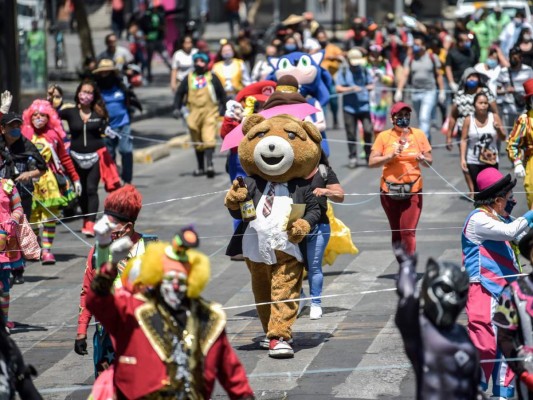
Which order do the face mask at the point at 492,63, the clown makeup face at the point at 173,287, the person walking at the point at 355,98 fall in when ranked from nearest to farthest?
the clown makeup face at the point at 173,287
the person walking at the point at 355,98
the face mask at the point at 492,63

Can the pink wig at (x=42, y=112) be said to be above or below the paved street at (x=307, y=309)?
above

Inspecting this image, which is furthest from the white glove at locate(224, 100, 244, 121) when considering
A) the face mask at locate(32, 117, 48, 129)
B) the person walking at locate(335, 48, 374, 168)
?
the person walking at locate(335, 48, 374, 168)

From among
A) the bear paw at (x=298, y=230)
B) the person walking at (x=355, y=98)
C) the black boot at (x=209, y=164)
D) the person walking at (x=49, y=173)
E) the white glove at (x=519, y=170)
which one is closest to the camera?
the bear paw at (x=298, y=230)

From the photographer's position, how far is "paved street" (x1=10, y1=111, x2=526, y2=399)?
9.78 metres

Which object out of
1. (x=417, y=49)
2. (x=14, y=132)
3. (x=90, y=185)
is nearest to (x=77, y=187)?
(x=90, y=185)

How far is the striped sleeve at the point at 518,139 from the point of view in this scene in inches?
527

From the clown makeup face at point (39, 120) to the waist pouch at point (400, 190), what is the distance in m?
3.93

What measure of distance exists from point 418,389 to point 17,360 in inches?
80.5

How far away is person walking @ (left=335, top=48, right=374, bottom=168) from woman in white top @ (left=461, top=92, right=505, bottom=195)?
14.7 ft

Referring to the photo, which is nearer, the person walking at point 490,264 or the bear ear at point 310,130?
the person walking at point 490,264

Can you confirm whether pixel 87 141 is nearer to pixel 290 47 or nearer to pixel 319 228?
pixel 319 228

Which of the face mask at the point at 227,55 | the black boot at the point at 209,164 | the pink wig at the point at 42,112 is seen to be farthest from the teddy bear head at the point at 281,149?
the face mask at the point at 227,55

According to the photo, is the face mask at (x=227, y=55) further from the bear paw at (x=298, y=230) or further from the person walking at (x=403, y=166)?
the bear paw at (x=298, y=230)

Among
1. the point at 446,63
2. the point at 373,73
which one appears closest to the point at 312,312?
the point at 373,73
